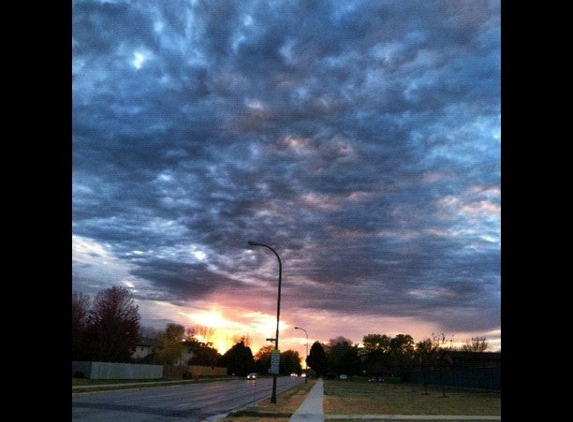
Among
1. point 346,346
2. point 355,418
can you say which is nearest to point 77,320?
point 355,418

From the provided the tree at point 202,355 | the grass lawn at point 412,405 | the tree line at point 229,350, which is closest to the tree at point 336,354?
the tree line at point 229,350

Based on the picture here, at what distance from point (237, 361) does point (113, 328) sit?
6865 cm

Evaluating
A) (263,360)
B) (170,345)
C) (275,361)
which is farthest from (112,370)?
(263,360)

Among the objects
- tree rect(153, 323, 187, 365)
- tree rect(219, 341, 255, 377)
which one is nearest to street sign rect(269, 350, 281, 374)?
tree rect(153, 323, 187, 365)

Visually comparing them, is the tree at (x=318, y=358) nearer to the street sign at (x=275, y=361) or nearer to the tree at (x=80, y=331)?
the tree at (x=80, y=331)

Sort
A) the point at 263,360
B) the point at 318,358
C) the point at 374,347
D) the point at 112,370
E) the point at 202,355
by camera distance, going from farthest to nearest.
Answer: the point at 374,347
the point at 318,358
the point at 263,360
the point at 202,355
the point at 112,370

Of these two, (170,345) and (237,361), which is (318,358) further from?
(170,345)

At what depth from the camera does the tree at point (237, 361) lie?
129500 mm

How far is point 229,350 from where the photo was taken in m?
133

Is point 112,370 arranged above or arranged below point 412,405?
below
